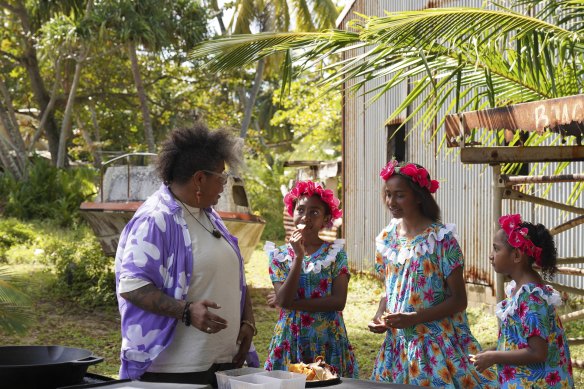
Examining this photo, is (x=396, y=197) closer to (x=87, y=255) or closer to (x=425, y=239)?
(x=425, y=239)

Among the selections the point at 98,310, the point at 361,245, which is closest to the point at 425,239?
the point at 98,310

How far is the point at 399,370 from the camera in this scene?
16.2 feet

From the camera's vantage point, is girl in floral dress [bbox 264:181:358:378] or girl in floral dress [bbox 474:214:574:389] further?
girl in floral dress [bbox 264:181:358:378]

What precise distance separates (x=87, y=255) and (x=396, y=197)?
28.1 feet

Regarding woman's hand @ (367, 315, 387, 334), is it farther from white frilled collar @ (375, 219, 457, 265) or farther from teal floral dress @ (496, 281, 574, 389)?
teal floral dress @ (496, 281, 574, 389)

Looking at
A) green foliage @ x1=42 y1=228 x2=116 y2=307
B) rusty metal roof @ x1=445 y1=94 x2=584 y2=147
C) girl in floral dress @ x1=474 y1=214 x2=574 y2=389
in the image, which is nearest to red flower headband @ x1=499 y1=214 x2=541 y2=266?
girl in floral dress @ x1=474 y1=214 x2=574 y2=389

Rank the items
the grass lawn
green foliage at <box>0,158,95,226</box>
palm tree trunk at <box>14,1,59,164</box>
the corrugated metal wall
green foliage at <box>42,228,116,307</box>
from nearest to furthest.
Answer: the grass lawn < the corrugated metal wall < green foliage at <box>42,228,116,307</box> < green foliage at <box>0,158,95,226</box> < palm tree trunk at <box>14,1,59,164</box>

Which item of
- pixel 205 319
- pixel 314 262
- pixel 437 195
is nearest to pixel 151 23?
pixel 437 195

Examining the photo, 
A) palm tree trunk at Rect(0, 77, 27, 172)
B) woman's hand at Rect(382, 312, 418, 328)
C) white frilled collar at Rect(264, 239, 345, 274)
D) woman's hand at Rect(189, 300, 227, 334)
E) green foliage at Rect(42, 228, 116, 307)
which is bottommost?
green foliage at Rect(42, 228, 116, 307)

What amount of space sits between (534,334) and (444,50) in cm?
288

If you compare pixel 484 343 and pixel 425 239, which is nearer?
pixel 425 239

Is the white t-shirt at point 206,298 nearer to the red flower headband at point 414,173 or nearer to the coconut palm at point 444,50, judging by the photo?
the red flower headband at point 414,173

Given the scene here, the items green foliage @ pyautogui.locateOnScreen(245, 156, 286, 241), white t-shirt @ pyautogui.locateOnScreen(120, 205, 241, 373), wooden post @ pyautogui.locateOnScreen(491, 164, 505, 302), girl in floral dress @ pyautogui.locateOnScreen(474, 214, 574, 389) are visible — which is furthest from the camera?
green foliage @ pyautogui.locateOnScreen(245, 156, 286, 241)

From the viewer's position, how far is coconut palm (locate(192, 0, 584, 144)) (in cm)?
599
